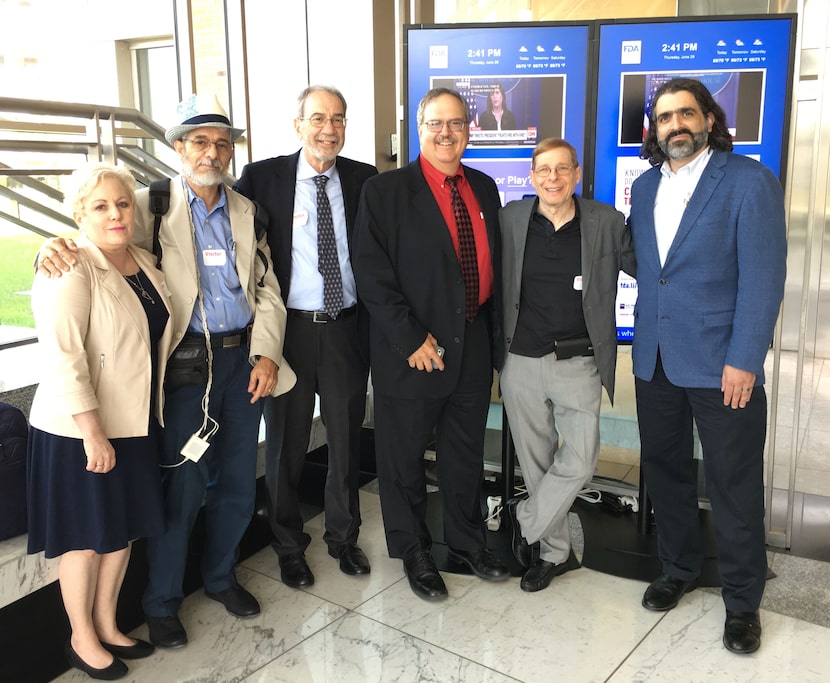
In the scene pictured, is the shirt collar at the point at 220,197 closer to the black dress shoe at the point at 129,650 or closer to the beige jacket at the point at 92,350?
the beige jacket at the point at 92,350

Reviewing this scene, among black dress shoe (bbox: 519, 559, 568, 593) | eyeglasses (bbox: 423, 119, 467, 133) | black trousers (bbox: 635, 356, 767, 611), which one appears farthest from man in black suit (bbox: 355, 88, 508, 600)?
black trousers (bbox: 635, 356, 767, 611)

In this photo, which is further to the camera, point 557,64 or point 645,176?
point 557,64

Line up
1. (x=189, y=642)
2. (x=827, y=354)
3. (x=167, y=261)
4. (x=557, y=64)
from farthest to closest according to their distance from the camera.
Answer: (x=827, y=354)
(x=557, y=64)
(x=189, y=642)
(x=167, y=261)

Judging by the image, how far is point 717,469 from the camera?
8.32ft

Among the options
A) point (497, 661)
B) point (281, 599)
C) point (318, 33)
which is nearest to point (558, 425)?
point (497, 661)

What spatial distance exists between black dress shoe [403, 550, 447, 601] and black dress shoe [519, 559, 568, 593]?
0.33m

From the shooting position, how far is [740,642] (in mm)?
2486

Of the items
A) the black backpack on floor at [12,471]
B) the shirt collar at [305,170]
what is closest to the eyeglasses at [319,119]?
the shirt collar at [305,170]

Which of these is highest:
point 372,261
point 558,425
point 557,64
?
point 557,64

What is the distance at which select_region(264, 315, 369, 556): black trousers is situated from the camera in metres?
2.86

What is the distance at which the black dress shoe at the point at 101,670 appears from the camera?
7.73 feet

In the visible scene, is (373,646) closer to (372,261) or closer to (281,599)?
(281,599)

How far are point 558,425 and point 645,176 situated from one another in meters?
0.99

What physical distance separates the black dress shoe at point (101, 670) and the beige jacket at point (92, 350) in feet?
2.58
